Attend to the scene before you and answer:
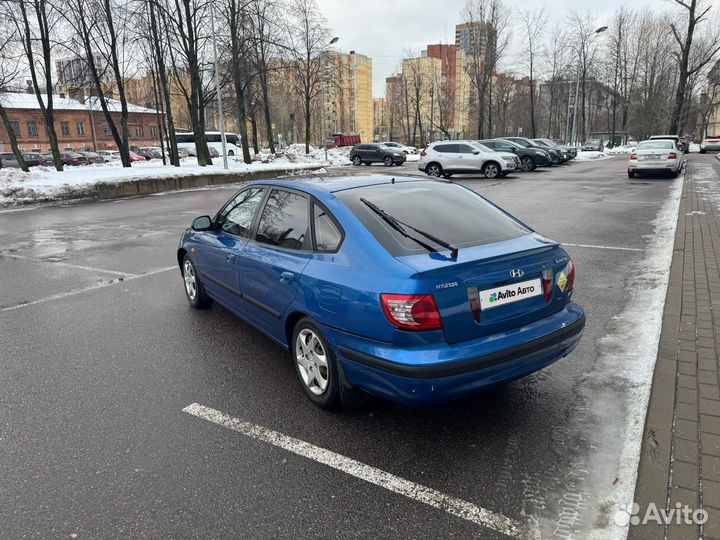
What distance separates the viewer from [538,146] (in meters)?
31.4

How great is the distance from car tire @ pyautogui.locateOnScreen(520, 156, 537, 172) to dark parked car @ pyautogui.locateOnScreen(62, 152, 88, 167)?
122ft

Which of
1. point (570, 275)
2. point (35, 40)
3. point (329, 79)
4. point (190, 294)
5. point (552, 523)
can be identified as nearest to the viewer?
point (552, 523)

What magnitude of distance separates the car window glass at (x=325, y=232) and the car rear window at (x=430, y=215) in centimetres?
17

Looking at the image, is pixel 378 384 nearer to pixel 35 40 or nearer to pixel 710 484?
pixel 710 484

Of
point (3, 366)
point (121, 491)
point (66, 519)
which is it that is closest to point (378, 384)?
point (121, 491)

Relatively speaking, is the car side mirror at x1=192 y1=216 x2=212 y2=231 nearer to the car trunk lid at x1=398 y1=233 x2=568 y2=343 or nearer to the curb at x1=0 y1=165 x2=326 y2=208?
the car trunk lid at x1=398 y1=233 x2=568 y2=343

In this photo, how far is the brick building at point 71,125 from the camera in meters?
59.5

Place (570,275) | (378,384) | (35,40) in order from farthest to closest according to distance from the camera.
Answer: (35,40) → (570,275) → (378,384)

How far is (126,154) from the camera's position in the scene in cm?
2672

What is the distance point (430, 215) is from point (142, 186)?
64.7 feet

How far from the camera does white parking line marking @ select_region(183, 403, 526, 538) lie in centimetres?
243

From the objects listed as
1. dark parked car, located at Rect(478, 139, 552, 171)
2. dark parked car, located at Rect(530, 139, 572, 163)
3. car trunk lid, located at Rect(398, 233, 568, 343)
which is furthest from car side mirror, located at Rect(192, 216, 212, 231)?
dark parked car, located at Rect(530, 139, 572, 163)

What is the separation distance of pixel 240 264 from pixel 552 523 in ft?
9.55

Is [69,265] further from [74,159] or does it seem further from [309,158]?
[74,159]
